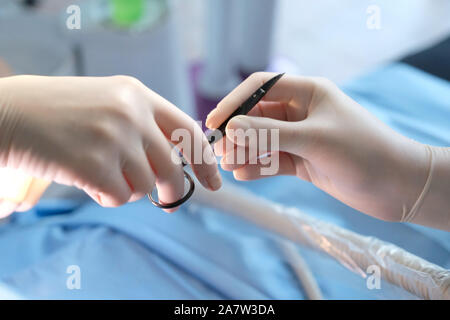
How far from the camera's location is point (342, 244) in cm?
84

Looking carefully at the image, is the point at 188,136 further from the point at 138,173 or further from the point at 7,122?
the point at 7,122

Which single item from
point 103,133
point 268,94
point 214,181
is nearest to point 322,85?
point 268,94

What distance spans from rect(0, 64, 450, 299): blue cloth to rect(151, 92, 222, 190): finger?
32 centimetres

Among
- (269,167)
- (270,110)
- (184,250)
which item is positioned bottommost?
(184,250)

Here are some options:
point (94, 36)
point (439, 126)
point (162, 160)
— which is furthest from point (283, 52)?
point (162, 160)

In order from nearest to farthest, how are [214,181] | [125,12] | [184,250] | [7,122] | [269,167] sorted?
[7,122], [214,181], [269,167], [184,250], [125,12]

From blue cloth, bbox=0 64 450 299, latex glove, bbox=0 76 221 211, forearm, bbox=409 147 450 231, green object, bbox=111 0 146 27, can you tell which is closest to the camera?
latex glove, bbox=0 76 221 211

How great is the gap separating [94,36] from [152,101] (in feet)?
2.88

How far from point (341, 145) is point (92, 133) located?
14.7 inches

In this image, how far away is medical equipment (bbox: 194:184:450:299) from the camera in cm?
73

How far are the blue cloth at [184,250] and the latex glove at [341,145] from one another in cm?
19

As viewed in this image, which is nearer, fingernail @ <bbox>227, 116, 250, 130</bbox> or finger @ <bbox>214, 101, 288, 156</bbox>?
fingernail @ <bbox>227, 116, 250, 130</bbox>

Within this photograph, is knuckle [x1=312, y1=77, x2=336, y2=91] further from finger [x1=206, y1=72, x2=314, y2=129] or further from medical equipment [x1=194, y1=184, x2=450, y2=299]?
medical equipment [x1=194, y1=184, x2=450, y2=299]

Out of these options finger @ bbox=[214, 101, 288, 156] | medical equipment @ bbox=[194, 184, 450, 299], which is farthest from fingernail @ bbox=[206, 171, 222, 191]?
medical equipment @ bbox=[194, 184, 450, 299]
